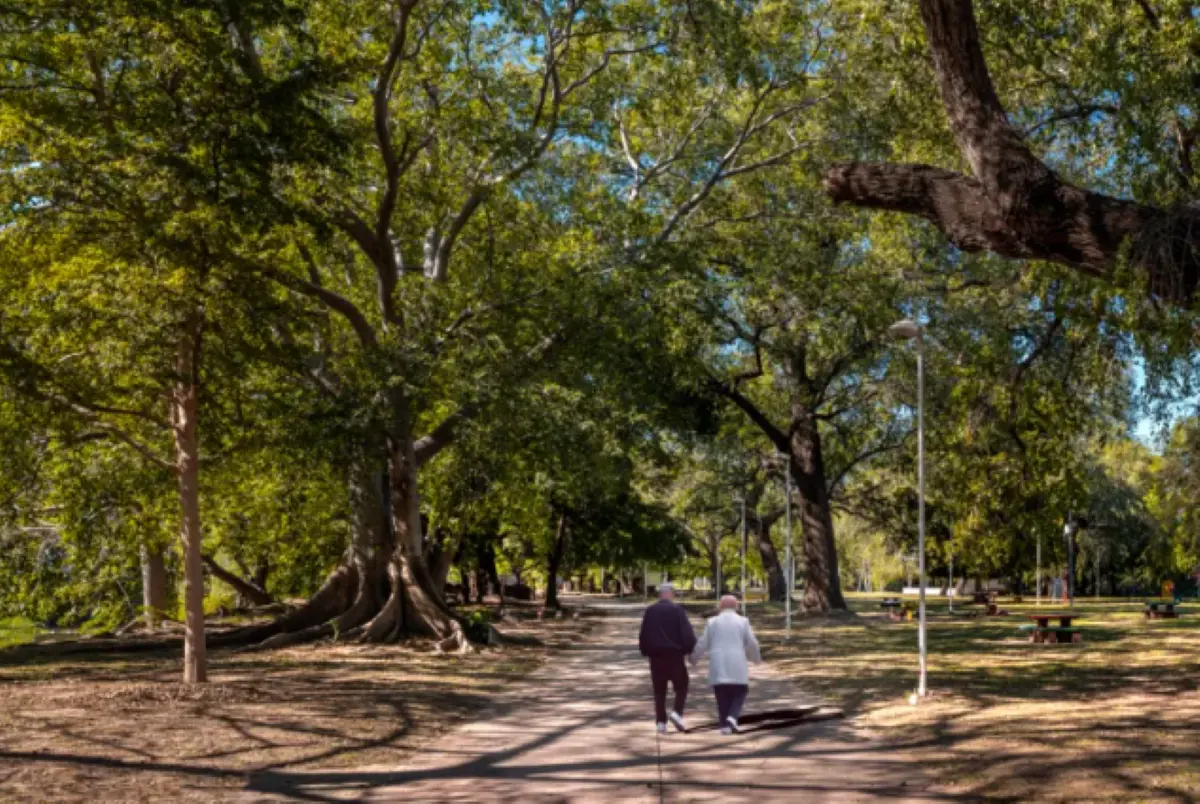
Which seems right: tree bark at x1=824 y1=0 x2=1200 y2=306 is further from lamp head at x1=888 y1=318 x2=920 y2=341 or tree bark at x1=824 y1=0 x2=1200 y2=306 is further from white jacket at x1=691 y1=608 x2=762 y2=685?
lamp head at x1=888 y1=318 x2=920 y2=341

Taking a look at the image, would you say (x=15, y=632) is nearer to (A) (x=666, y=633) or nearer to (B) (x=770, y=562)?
(A) (x=666, y=633)

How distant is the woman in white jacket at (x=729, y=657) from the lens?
12633 mm

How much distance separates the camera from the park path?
9.27 meters

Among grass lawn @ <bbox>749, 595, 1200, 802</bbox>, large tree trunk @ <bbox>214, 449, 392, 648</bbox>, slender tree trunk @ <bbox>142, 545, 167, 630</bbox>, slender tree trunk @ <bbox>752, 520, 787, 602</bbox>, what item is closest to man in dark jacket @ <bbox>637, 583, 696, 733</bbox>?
grass lawn @ <bbox>749, 595, 1200, 802</bbox>

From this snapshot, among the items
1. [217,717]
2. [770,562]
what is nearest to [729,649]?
[217,717]

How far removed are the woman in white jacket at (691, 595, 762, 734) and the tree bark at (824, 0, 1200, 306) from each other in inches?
182

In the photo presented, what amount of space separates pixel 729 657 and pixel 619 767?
2.43m

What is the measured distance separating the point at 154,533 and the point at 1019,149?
20.0 meters

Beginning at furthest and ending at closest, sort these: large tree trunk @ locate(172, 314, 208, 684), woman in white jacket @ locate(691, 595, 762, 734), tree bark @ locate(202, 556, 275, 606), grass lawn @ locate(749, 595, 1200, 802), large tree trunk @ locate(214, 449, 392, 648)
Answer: tree bark @ locate(202, 556, 275, 606) < large tree trunk @ locate(214, 449, 392, 648) < large tree trunk @ locate(172, 314, 208, 684) < woman in white jacket @ locate(691, 595, 762, 734) < grass lawn @ locate(749, 595, 1200, 802)

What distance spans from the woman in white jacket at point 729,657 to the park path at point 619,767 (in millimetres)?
328

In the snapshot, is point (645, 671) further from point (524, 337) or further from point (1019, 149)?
point (1019, 149)

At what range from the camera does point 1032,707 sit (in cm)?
1455

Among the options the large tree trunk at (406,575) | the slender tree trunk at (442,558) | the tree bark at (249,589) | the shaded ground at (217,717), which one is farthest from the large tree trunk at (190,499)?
the tree bark at (249,589)

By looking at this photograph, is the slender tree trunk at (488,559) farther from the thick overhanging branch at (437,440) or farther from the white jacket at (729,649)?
the white jacket at (729,649)
